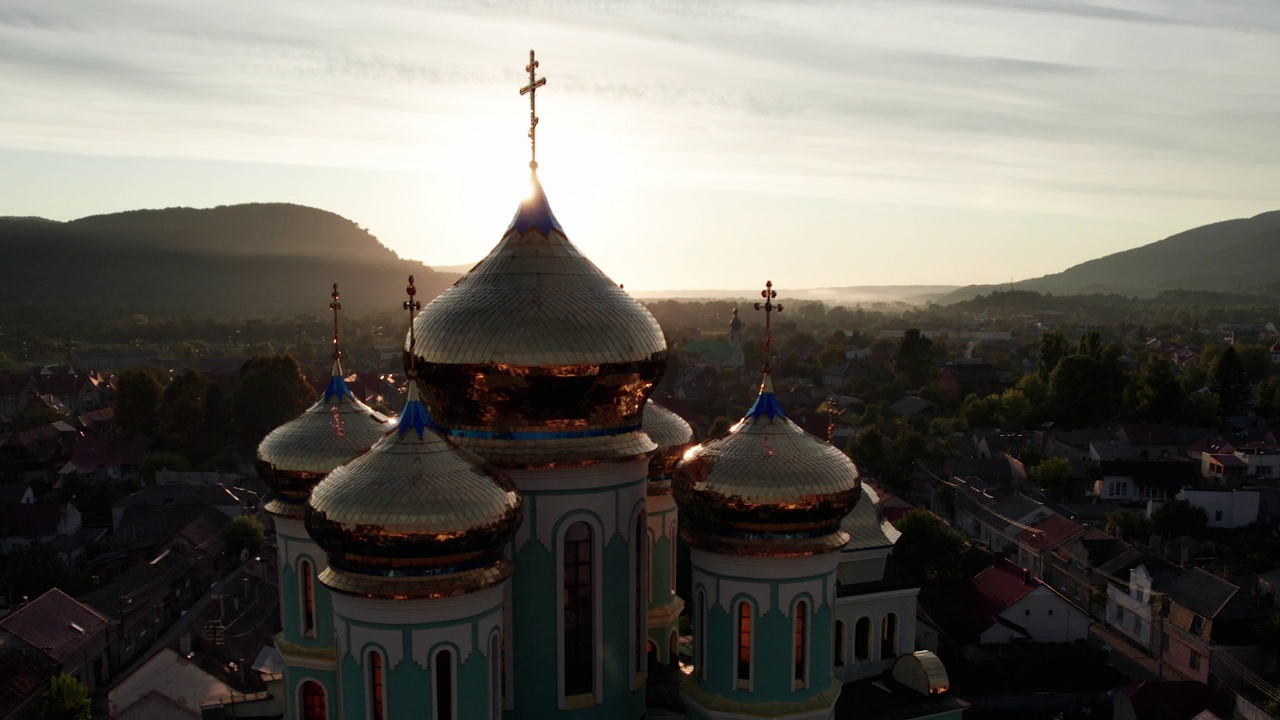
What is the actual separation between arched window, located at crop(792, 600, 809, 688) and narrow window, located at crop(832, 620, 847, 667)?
4.83 m

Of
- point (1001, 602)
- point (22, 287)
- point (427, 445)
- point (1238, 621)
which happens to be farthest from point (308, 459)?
point (22, 287)

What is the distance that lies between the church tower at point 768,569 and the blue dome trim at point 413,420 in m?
3.42

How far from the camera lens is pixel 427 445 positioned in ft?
33.0

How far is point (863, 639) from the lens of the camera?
16.5m

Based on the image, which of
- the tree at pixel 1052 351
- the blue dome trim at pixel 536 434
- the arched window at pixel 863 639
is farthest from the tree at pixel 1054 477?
the blue dome trim at pixel 536 434

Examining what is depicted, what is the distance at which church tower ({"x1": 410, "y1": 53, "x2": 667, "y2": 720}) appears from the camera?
36.8 ft

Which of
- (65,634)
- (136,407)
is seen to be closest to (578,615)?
(65,634)

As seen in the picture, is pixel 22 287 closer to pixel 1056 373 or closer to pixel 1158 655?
pixel 1056 373

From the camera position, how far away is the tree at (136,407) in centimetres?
5241

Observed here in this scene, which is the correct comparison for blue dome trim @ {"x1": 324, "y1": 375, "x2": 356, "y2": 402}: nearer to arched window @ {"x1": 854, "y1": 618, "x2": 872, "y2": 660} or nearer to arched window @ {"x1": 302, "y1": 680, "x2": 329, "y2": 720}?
arched window @ {"x1": 302, "y1": 680, "x2": 329, "y2": 720}

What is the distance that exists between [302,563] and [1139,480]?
136 ft

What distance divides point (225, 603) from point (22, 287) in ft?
490

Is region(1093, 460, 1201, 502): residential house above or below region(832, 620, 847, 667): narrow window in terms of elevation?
below

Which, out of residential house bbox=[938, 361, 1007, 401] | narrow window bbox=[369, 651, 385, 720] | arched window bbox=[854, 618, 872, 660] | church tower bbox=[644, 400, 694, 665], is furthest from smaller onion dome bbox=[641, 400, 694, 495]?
residential house bbox=[938, 361, 1007, 401]
